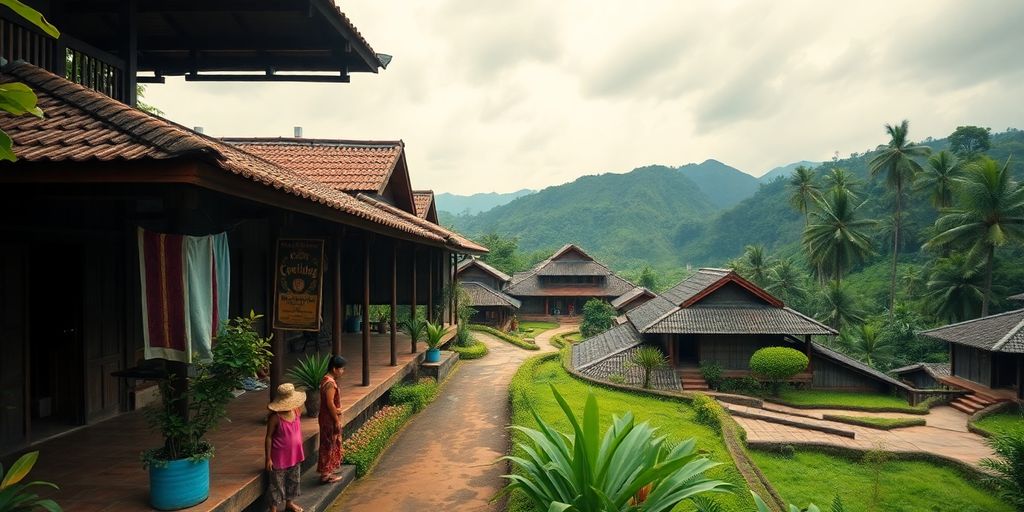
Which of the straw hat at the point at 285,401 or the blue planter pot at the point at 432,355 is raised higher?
the straw hat at the point at 285,401

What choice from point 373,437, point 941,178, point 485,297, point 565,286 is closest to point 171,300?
point 373,437

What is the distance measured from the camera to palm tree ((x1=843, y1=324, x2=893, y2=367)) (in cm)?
3014

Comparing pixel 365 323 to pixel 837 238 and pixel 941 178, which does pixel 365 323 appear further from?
pixel 941 178

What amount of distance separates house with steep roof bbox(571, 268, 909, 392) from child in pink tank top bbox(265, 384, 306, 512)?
14753 mm

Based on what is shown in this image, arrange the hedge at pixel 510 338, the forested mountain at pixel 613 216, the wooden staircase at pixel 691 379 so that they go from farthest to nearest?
the forested mountain at pixel 613 216, the hedge at pixel 510 338, the wooden staircase at pixel 691 379

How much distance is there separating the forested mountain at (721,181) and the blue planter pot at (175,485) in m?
162

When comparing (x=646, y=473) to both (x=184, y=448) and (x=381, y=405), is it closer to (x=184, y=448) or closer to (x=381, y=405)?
(x=184, y=448)

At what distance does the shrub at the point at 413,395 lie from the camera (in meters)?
11.2

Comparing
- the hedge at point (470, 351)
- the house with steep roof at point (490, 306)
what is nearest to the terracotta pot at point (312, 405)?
the hedge at point (470, 351)

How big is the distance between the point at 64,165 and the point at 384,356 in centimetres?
894

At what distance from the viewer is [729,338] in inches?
825

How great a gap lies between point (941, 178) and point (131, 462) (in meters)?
45.3

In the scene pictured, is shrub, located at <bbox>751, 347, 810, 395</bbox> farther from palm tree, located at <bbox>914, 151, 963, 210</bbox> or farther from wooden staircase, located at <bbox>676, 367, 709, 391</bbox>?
palm tree, located at <bbox>914, 151, 963, 210</bbox>

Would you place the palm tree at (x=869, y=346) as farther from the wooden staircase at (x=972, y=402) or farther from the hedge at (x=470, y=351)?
the hedge at (x=470, y=351)
